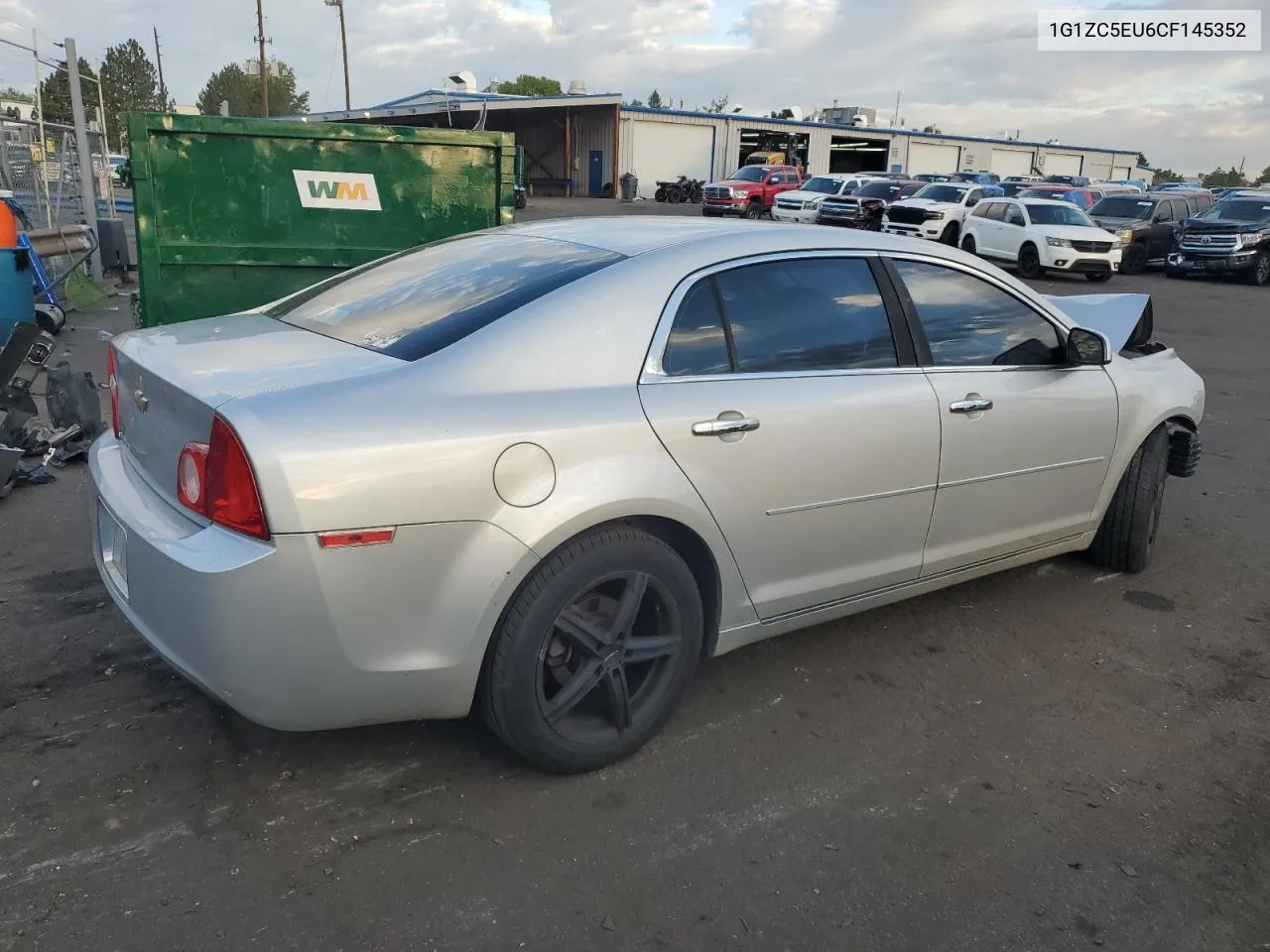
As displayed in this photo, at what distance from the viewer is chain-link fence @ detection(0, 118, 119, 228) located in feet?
42.9

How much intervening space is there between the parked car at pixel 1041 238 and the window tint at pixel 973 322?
57.3 ft

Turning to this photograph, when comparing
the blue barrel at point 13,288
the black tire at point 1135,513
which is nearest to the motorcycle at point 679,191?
the blue barrel at point 13,288

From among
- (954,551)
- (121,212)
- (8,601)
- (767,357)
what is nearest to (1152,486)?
(954,551)

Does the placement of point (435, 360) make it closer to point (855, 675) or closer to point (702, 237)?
point (702, 237)

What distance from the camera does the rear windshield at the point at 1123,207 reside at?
77.4 ft

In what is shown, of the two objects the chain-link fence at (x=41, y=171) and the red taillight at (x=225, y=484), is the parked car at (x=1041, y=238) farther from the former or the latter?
the red taillight at (x=225, y=484)

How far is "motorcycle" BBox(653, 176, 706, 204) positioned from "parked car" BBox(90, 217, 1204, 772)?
4496cm

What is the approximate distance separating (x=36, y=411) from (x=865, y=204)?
90.9 feet

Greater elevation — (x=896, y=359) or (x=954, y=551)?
(x=896, y=359)

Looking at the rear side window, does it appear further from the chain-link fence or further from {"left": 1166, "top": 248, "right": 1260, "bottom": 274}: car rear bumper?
{"left": 1166, "top": 248, "right": 1260, "bottom": 274}: car rear bumper

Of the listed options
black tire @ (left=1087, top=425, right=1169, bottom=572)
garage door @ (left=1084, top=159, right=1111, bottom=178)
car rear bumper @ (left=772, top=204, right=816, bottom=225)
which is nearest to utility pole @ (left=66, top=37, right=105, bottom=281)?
black tire @ (left=1087, top=425, right=1169, bottom=572)

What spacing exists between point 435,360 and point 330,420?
378 millimetres

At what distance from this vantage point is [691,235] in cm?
342

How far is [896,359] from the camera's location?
363 centimetres
